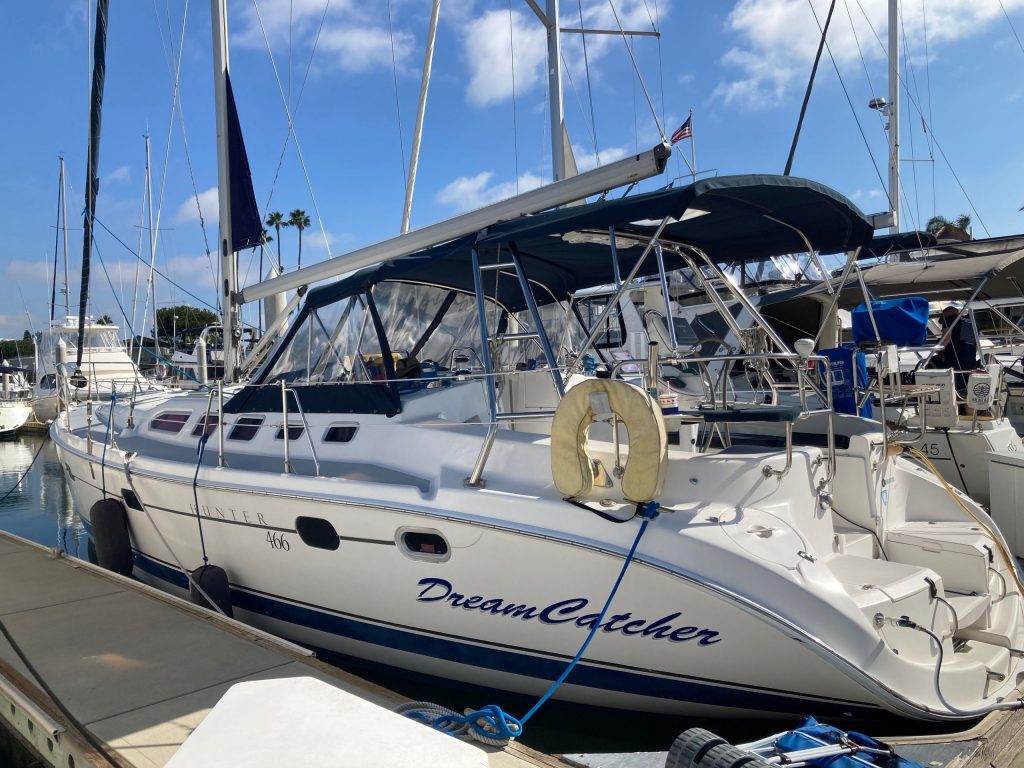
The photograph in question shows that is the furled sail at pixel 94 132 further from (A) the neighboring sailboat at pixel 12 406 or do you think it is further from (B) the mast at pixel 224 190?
(A) the neighboring sailboat at pixel 12 406

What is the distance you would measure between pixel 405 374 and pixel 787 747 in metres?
3.61

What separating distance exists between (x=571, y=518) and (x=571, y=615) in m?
0.50

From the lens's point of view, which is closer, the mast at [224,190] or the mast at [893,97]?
the mast at [224,190]

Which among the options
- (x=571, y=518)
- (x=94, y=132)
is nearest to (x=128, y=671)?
(x=571, y=518)

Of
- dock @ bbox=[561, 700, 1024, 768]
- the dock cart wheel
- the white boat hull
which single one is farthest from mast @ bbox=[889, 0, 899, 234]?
the dock cart wheel

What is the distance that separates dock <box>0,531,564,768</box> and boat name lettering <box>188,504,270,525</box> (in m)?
0.64

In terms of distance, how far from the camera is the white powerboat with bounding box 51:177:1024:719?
3.32 metres

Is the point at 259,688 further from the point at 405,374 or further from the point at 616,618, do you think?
the point at 405,374

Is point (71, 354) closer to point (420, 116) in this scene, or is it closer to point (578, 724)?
point (420, 116)

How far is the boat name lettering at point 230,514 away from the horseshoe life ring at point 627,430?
2232mm

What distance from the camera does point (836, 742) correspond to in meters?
2.79

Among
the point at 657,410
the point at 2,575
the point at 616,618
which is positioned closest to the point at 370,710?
the point at 616,618

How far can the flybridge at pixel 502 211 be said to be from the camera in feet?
13.0

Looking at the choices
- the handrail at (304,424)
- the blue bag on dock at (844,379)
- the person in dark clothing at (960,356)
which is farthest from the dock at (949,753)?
the person in dark clothing at (960,356)
